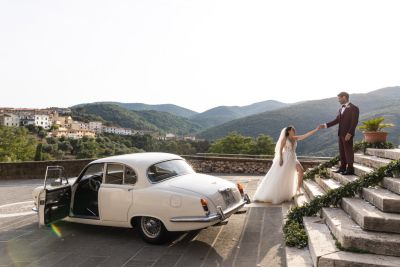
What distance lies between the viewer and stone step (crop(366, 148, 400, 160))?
20.6 ft

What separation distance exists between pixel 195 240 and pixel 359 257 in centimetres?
270

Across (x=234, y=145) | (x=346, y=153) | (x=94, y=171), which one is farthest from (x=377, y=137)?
(x=234, y=145)

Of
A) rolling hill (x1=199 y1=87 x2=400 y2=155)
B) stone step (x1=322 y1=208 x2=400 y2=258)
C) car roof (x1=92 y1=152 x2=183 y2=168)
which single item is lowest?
stone step (x1=322 y1=208 x2=400 y2=258)

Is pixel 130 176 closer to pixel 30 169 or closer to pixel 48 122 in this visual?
pixel 30 169

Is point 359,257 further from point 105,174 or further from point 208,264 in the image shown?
point 105,174

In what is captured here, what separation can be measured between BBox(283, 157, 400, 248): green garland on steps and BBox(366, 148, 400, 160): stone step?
834 mm

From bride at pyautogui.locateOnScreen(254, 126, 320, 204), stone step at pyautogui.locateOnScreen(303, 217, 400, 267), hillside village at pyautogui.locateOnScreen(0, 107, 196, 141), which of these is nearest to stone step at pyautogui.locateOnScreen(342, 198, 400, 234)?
stone step at pyautogui.locateOnScreen(303, 217, 400, 267)

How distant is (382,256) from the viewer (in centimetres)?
→ 407

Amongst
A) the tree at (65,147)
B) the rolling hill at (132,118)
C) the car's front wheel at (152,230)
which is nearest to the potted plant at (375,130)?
the car's front wheel at (152,230)

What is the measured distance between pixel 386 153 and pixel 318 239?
3.21 m

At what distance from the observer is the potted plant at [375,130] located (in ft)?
28.2

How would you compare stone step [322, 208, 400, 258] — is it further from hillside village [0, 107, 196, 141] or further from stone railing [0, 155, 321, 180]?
hillside village [0, 107, 196, 141]

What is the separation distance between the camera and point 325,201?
588 centimetres

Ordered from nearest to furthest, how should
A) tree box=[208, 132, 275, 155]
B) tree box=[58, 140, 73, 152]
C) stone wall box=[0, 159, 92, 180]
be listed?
stone wall box=[0, 159, 92, 180]
tree box=[208, 132, 275, 155]
tree box=[58, 140, 73, 152]
